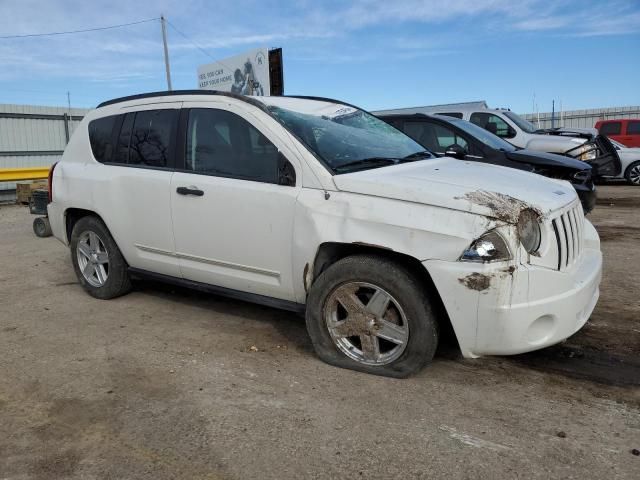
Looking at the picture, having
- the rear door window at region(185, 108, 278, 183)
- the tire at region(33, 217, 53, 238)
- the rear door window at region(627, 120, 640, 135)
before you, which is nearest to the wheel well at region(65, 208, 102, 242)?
the rear door window at region(185, 108, 278, 183)

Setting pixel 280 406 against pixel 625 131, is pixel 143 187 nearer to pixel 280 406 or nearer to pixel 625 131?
pixel 280 406

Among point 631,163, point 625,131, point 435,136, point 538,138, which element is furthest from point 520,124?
point 625,131

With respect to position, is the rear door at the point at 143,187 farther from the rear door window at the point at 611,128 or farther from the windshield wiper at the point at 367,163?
the rear door window at the point at 611,128

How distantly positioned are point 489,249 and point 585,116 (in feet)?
89.9

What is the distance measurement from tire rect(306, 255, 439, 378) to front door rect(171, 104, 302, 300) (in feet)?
1.24

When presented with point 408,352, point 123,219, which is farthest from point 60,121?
point 408,352

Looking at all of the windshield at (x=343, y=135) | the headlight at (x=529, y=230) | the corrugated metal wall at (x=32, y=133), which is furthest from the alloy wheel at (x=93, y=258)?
the corrugated metal wall at (x=32, y=133)

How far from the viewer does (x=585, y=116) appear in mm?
27047

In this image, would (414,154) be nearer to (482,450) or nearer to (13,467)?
(482,450)

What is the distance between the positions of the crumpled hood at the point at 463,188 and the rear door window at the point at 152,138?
1.64 metres

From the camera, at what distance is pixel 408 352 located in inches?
132

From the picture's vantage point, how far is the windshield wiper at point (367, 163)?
372 cm

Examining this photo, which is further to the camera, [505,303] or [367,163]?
[367,163]

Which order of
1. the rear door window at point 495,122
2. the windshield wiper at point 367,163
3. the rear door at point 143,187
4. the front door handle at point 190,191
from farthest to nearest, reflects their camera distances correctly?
the rear door window at point 495,122 < the rear door at point 143,187 < the front door handle at point 190,191 < the windshield wiper at point 367,163
